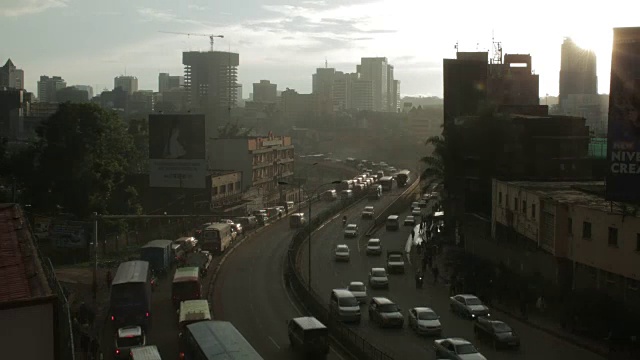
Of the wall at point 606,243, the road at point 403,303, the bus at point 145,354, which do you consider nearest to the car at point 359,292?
the road at point 403,303

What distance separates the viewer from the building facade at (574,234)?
24750 mm

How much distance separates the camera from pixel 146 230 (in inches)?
1935

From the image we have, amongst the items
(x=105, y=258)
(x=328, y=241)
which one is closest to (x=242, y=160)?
(x=328, y=241)

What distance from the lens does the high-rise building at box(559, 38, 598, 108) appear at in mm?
143613

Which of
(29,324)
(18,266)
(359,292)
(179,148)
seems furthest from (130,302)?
(179,148)

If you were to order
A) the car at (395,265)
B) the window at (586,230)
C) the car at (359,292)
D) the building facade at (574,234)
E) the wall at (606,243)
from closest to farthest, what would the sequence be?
the wall at (606,243), the building facade at (574,234), the window at (586,230), the car at (359,292), the car at (395,265)

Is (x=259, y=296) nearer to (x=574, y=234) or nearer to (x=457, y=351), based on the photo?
(x=574, y=234)

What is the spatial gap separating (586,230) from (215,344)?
1450 cm

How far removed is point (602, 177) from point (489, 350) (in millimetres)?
24039

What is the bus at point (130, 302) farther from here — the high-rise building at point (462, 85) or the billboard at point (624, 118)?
the high-rise building at point (462, 85)

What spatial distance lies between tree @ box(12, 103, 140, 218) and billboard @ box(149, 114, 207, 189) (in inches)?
145

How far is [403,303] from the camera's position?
3169cm

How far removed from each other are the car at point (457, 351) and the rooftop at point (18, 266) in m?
10.6

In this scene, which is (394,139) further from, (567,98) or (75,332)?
(75,332)
